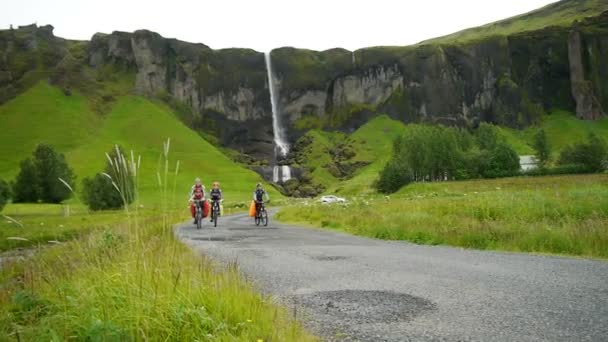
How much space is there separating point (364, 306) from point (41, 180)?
93.5m

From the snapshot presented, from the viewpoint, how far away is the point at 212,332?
15.5 ft

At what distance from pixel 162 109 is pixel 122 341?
197 metres

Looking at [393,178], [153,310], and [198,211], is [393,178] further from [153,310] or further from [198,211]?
[153,310]

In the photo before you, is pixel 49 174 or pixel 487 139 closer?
pixel 49 174

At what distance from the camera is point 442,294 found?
7.57 m

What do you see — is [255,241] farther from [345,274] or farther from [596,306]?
[596,306]

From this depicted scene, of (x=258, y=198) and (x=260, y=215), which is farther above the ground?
(x=258, y=198)

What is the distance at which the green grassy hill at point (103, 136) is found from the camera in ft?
456

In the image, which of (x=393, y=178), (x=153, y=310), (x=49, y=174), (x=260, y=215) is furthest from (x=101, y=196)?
(x=153, y=310)

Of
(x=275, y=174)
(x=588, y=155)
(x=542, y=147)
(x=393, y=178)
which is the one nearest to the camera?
(x=393, y=178)

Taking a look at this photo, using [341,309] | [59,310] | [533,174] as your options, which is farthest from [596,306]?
[533,174]

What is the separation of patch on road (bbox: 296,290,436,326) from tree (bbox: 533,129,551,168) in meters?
117

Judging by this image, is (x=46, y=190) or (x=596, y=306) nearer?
(x=596, y=306)

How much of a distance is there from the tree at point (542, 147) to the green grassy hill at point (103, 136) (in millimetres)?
71467
